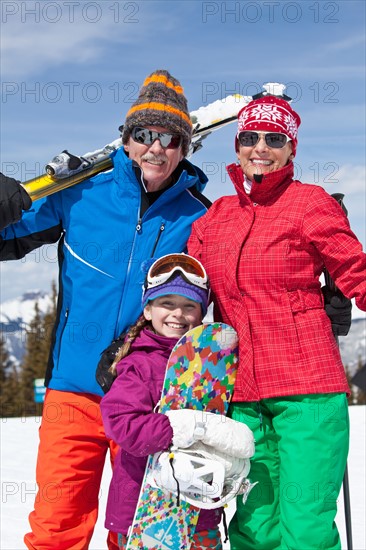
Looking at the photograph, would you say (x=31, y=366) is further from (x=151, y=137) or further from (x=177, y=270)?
(x=177, y=270)

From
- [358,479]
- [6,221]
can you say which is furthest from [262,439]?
[358,479]

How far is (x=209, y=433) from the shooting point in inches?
115

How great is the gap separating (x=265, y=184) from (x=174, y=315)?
688 mm

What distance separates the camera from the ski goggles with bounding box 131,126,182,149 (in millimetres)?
3383

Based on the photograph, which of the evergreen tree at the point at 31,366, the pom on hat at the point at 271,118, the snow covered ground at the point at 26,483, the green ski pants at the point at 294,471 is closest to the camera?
the green ski pants at the point at 294,471

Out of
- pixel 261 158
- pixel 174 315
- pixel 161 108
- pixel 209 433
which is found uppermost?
pixel 161 108

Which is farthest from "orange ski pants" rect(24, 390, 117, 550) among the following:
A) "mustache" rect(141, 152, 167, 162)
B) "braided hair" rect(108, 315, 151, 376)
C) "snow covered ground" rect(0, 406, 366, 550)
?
"snow covered ground" rect(0, 406, 366, 550)

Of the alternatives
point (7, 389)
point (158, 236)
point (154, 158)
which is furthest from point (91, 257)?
point (7, 389)

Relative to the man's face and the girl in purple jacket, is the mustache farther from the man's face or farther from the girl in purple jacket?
the girl in purple jacket

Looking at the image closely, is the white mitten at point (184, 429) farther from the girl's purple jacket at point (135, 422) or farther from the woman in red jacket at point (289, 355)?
the woman in red jacket at point (289, 355)

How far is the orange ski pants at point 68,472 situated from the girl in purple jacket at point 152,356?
0.80 ft

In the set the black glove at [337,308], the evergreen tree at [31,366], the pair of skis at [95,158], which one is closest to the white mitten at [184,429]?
the black glove at [337,308]

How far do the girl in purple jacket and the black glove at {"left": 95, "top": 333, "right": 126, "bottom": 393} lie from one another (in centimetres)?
7

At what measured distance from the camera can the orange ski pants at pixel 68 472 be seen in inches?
131
